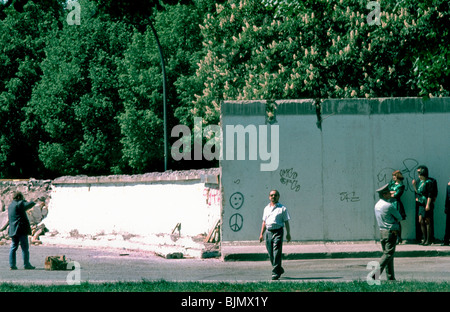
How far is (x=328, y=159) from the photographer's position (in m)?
17.8

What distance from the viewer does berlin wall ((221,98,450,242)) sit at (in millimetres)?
17547

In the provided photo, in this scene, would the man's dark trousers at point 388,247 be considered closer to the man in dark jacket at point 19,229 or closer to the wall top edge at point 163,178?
the man in dark jacket at point 19,229

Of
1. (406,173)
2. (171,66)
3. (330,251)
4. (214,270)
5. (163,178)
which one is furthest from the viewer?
(171,66)

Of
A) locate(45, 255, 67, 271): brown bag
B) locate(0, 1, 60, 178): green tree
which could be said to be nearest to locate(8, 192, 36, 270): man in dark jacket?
locate(45, 255, 67, 271): brown bag

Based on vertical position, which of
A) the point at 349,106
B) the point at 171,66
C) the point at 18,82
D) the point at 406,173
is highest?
the point at 18,82

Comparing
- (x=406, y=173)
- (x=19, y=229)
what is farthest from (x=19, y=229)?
(x=406, y=173)

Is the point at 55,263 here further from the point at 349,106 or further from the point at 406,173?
the point at 406,173

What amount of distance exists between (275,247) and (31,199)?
19277 millimetres

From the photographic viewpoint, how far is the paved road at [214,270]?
1330 cm

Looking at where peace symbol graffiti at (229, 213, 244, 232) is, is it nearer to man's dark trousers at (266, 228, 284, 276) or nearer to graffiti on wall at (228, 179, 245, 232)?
graffiti on wall at (228, 179, 245, 232)

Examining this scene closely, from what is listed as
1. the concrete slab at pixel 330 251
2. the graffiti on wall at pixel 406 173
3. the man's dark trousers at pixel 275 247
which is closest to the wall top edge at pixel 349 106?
the graffiti on wall at pixel 406 173

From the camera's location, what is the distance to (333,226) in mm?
17547
